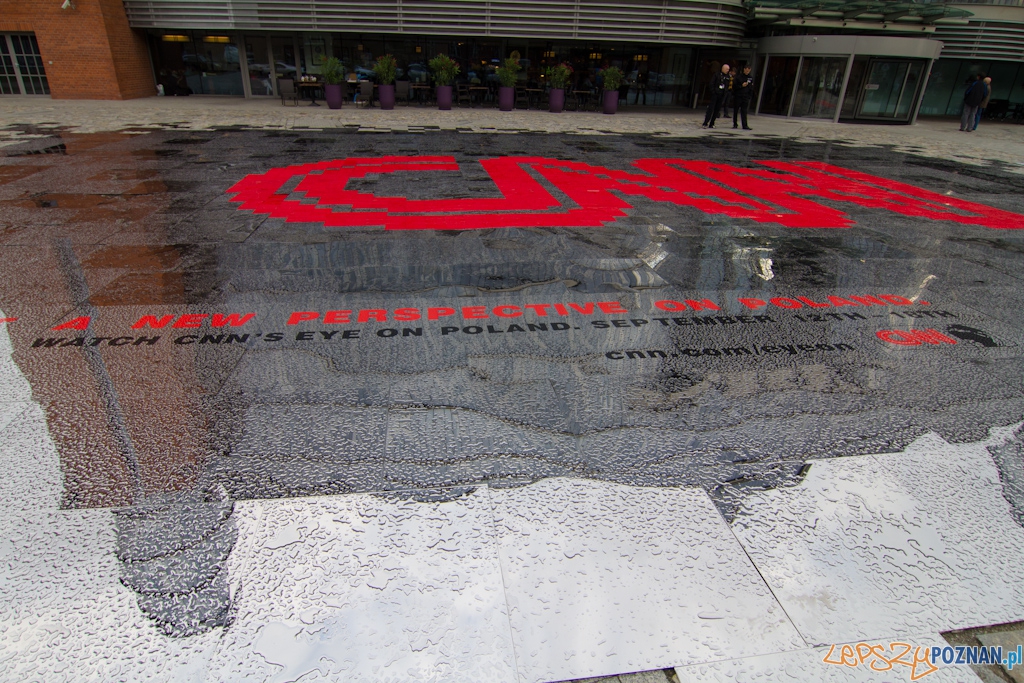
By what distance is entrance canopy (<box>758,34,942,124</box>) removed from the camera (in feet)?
62.3

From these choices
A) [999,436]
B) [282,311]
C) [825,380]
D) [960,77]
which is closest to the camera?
[999,436]

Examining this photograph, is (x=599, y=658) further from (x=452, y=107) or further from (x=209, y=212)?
(x=452, y=107)

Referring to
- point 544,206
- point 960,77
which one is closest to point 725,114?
point 960,77

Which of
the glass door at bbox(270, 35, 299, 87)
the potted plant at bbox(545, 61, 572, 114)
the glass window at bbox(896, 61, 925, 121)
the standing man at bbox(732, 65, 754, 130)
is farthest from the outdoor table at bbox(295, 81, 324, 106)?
the glass window at bbox(896, 61, 925, 121)

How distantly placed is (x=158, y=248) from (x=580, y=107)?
19292 mm

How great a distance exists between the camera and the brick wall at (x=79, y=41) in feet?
60.2

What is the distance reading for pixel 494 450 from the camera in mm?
2990

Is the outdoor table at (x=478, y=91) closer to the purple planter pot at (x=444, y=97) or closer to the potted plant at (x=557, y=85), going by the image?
the purple planter pot at (x=444, y=97)

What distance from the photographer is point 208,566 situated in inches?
88.7

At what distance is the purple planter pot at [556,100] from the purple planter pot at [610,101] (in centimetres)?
154

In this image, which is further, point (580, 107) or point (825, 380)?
point (580, 107)

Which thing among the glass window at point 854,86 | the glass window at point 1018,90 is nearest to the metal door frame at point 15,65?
the glass window at point 854,86

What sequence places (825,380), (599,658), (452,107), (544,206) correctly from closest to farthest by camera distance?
(599,658) → (825,380) → (544,206) → (452,107)

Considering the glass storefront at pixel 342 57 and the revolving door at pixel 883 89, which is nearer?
the revolving door at pixel 883 89
